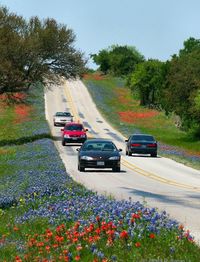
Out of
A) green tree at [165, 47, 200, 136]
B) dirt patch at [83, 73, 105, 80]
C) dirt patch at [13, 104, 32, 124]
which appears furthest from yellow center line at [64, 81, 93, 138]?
dirt patch at [83, 73, 105, 80]

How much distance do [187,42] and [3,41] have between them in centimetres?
13875

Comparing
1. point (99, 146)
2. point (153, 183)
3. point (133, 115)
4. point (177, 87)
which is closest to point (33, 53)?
point (177, 87)

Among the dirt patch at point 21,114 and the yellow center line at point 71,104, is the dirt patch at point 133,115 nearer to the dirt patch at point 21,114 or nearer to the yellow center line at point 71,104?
the yellow center line at point 71,104

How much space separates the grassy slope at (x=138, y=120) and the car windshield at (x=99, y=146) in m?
7.06

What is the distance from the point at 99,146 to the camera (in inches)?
1345

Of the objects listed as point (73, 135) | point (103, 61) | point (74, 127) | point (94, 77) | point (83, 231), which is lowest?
point (73, 135)

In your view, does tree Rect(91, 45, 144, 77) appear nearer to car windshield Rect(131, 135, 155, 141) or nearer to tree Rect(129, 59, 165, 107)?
tree Rect(129, 59, 165, 107)

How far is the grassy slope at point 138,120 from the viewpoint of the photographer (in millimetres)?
54969

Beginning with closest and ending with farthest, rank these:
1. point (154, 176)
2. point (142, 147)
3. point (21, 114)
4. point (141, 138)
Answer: point (154, 176), point (142, 147), point (141, 138), point (21, 114)

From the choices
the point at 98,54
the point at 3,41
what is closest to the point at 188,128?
the point at 3,41

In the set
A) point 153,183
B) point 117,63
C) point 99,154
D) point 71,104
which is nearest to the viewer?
point 153,183

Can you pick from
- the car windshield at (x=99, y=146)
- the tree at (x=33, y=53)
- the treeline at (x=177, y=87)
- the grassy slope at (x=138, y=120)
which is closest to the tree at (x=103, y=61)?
the grassy slope at (x=138, y=120)

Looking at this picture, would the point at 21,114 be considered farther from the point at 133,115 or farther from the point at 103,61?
the point at 103,61

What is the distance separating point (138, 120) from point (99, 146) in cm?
6275
